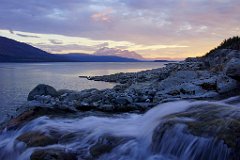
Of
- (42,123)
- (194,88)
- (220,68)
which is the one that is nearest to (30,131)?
(42,123)

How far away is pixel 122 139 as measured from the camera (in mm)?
13055

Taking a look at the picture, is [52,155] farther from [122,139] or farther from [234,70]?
[234,70]

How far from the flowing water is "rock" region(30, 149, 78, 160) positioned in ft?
0.71

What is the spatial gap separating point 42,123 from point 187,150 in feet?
24.1

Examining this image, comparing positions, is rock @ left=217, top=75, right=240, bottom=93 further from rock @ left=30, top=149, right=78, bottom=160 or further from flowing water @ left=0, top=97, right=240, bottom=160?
rock @ left=30, top=149, right=78, bottom=160

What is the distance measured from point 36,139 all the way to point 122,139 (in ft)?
10.5

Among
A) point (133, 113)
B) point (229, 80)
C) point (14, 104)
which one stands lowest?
point (14, 104)

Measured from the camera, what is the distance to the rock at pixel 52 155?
1224 cm

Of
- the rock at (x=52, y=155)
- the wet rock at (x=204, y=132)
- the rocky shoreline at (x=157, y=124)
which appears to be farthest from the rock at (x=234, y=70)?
the rock at (x=52, y=155)

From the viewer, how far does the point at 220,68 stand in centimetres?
2484

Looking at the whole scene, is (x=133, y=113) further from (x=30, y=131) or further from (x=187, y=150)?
(x=187, y=150)

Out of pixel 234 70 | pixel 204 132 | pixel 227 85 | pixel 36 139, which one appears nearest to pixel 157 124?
pixel 204 132

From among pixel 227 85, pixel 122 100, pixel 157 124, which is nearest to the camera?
pixel 157 124

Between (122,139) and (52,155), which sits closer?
(52,155)
